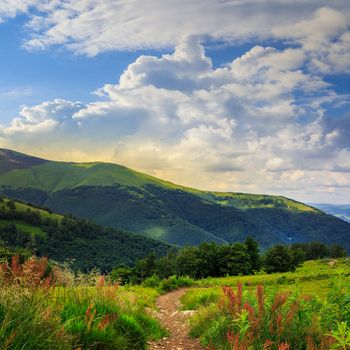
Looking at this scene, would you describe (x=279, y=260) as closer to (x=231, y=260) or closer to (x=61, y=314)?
(x=231, y=260)

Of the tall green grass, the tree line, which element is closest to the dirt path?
the tall green grass

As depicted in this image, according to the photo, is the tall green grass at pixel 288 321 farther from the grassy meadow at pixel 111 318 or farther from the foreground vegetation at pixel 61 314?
the foreground vegetation at pixel 61 314

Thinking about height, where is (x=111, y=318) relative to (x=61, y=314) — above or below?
below

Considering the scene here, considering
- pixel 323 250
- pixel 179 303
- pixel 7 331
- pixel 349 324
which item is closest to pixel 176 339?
pixel 349 324

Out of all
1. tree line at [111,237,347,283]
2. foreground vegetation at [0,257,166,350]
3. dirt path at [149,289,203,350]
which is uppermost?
foreground vegetation at [0,257,166,350]

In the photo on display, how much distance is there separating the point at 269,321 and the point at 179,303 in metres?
14.4

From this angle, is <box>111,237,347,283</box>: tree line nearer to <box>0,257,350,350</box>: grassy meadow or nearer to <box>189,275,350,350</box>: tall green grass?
<box>0,257,350,350</box>: grassy meadow

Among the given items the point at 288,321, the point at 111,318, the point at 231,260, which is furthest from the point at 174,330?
the point at 231,260

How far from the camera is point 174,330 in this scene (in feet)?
48.2

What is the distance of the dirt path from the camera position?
11.9 metres

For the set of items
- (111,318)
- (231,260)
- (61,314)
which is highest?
(61,314)

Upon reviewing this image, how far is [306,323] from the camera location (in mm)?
9320

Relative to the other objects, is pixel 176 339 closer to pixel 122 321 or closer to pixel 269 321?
pixel 122 321

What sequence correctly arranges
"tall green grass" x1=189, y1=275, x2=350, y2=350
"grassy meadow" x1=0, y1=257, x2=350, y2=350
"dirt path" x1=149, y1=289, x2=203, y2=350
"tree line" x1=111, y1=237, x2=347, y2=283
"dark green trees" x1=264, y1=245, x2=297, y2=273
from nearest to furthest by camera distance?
"grassy meadow" x1=0, y1=257, x2=350, y2=350, "tall green grass" x1=189, y1=275, x2=350, y2=350, "dirt path" x1=149, y1=289, x2=203, y2=350, "tree line" x1=111, y1=237, x2=347, y2=283, "dark green trees" x1=264, y1=245, x2=297, y2=273
